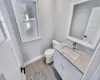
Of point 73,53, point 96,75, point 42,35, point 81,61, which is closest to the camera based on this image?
point 96,75

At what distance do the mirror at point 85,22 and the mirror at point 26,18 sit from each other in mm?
Result: 996

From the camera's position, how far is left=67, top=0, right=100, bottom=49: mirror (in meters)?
0.93

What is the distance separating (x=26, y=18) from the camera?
5.22 ft

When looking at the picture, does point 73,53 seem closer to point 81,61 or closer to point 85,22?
point 81,61

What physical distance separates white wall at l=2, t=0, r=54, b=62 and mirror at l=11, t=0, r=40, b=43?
12 centimetres

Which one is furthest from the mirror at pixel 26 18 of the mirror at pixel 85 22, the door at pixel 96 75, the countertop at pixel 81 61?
the door at pixel 96 75

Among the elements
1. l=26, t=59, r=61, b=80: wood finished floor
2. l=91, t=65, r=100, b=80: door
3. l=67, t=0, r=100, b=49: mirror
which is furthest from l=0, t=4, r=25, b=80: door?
l=67, t=0, r=100, b=49: mirror

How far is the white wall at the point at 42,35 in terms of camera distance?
1653 mm

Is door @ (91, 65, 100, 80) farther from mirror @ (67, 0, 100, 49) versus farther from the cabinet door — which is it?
mirror @ (67, 0, 100, 49)

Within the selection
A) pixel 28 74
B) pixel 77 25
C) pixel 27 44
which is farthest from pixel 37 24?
pixel 28 74

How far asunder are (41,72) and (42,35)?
43.7 inches

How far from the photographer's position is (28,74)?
1.60m

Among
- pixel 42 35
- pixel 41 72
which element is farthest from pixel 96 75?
pixel 42 35

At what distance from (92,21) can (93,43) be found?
369 mm
